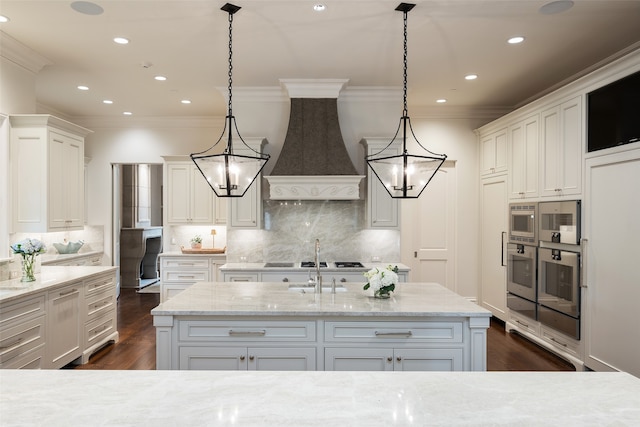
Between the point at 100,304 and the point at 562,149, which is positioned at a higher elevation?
the point at 562,149

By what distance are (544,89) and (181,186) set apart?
514 cm

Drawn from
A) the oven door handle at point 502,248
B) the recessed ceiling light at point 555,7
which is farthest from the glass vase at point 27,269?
the oven door handle at point 502,248

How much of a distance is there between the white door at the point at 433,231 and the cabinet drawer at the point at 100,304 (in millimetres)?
3853

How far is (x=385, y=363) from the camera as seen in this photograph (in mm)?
2547

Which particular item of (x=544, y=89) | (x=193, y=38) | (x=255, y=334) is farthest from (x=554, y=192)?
(x=193, y=38)

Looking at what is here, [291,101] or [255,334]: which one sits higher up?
[291,101]

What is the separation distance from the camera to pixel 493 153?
547 cm

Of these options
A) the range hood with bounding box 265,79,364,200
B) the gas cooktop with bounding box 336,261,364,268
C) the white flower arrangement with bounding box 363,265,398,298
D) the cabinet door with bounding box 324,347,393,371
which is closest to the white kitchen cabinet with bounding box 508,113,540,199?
the range hood with bounding box 265,79,364,200

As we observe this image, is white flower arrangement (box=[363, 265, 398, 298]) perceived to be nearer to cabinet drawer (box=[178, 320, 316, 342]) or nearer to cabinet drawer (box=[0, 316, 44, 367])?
cabinet drawer (box=[178, 320, 316, 342])

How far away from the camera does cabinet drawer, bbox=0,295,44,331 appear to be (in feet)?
9.51

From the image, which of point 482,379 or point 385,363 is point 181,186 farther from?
point 482,379

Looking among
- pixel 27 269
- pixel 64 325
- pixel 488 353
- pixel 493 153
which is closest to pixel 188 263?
pixel 64 325

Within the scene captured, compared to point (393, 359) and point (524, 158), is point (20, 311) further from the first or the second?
point (524, 158)

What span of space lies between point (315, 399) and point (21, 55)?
4409 mm
